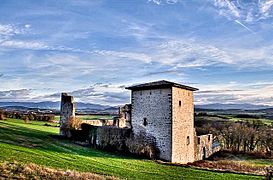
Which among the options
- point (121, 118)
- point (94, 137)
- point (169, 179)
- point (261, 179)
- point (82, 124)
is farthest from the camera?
point (121, 118)

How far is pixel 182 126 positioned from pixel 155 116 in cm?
295

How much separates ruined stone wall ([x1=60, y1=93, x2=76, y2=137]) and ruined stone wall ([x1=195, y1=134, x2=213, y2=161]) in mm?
15520

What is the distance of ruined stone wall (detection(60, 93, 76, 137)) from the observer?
39.0m

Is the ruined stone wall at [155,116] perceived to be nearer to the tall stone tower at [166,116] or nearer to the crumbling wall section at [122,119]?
the tall stone tower at [166,116]

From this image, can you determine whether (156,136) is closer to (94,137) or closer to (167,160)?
(167,160)

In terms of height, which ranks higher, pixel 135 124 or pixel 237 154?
pixel 135 124

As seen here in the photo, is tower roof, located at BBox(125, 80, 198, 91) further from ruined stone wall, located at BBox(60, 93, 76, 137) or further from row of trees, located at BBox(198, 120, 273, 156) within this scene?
row of trees, located at BBox(198, 120, 273, 156)

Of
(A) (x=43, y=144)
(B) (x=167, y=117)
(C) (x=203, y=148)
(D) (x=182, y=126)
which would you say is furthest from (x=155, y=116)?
(A) (x=43, y=144)

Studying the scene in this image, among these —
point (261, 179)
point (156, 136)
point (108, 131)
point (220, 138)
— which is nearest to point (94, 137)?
point (108, 131)

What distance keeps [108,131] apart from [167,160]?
7424 millimetres

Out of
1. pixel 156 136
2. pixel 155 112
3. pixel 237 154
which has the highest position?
pixel 155 112

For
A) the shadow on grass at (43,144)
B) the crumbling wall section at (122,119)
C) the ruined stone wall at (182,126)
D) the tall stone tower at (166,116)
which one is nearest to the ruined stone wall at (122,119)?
the crumbling wall section at (122,119)

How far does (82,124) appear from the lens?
1512 inches

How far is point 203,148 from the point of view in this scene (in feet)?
122
